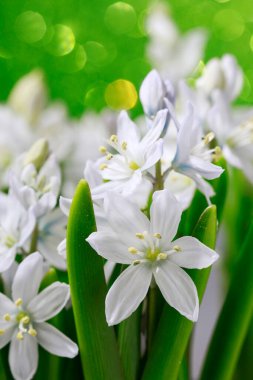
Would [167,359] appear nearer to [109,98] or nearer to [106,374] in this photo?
[106,374]

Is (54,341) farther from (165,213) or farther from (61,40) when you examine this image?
(61,40)

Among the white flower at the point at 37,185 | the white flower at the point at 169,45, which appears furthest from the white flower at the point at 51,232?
the white flower at the point at 169,45

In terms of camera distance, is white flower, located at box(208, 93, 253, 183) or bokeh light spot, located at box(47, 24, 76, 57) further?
bokeh light spot, located at box(47, 24, 76, 57)

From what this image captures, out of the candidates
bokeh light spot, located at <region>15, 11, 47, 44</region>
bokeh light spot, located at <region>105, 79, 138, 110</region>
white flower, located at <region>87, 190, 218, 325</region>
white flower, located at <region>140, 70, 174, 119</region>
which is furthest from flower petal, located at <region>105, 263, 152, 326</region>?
bokeh light spot, located at <region>15, 11, 47, 44</region>

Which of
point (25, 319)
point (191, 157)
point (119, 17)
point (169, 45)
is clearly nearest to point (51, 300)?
point (25, 319)

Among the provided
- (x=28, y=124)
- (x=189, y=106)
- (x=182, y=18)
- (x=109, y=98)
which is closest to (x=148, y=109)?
(x=189, y=106)

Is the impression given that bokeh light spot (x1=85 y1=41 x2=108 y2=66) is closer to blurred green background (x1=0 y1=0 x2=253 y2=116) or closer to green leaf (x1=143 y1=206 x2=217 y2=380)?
blurred green background (x1=0 y1=0 x2=253 y2=116)

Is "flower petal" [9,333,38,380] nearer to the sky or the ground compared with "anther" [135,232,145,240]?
nearer to the ground

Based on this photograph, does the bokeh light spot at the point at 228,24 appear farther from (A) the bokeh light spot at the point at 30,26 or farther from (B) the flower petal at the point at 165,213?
(B) the flower petal at the point at 165,213
